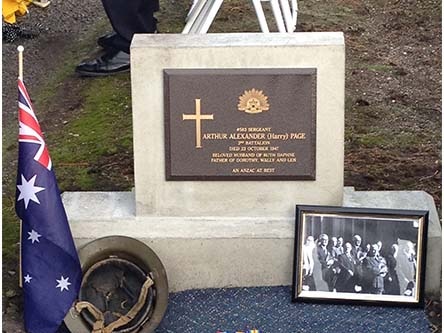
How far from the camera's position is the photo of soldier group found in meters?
4.18

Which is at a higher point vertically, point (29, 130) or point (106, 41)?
point (106, 41)

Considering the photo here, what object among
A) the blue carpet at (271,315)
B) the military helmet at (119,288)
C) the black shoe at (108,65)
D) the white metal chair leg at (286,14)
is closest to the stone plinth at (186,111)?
the military helmet at (119,288)

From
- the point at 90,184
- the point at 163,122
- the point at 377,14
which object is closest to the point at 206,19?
the point at 90,184

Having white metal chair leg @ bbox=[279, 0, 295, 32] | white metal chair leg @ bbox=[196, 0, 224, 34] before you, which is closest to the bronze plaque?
white metal chair leg @ bbox=[196, 0, 224, 34]

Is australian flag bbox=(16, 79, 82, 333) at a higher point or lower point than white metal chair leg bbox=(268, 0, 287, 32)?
lower

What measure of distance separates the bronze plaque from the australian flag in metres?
0.55

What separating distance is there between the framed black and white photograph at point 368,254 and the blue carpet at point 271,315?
2.2 inches

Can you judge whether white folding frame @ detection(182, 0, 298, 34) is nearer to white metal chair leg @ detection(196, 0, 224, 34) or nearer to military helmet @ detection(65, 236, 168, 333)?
white metal chair leg @ detection(196, 0, 224, 34)

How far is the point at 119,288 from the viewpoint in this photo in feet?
13.6

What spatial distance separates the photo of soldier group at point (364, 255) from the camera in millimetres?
4184

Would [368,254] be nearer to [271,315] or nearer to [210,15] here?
[271,315]

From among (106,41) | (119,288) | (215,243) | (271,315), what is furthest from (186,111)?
(106,41)

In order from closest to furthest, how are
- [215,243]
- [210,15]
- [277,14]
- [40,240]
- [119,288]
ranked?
1. [40,240]
2. [119,288]
3. [215,243]
4. [210,15]
5. [277,14]

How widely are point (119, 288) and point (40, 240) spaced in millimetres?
426
